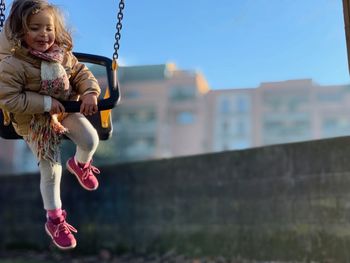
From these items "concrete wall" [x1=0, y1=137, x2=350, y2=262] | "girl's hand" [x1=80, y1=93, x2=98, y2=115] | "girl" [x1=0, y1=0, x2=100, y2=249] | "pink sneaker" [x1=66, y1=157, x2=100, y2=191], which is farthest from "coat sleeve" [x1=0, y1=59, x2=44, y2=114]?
"concrete wall" [x1=0, y1=137, x2=350, y2=262]

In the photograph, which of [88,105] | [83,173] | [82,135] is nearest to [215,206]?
[83,173]

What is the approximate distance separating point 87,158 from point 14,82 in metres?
0.32

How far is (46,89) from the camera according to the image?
4.46ft

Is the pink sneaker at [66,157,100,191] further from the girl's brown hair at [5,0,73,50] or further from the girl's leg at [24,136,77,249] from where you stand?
the girl's brown hair at [5,0,73,50]

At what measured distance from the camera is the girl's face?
4.35ft

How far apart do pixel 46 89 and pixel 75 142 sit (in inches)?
7.6

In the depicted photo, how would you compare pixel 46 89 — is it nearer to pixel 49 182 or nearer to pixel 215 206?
pixel 49 182

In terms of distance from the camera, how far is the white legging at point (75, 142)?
1.46 meters

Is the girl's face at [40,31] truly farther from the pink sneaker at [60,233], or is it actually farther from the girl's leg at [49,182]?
the pink sneaker at [60,233]

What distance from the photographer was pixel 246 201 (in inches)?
179

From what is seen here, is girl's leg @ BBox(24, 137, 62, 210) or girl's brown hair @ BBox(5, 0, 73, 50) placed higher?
girl's brown hair @ BBox(5, 0, 73, 50)

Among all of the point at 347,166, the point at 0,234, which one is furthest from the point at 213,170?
the point at 0,234

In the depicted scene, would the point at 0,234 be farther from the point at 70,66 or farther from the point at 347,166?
the point at 70,66

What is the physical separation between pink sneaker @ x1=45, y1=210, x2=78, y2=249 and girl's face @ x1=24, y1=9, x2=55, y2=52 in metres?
0.47
